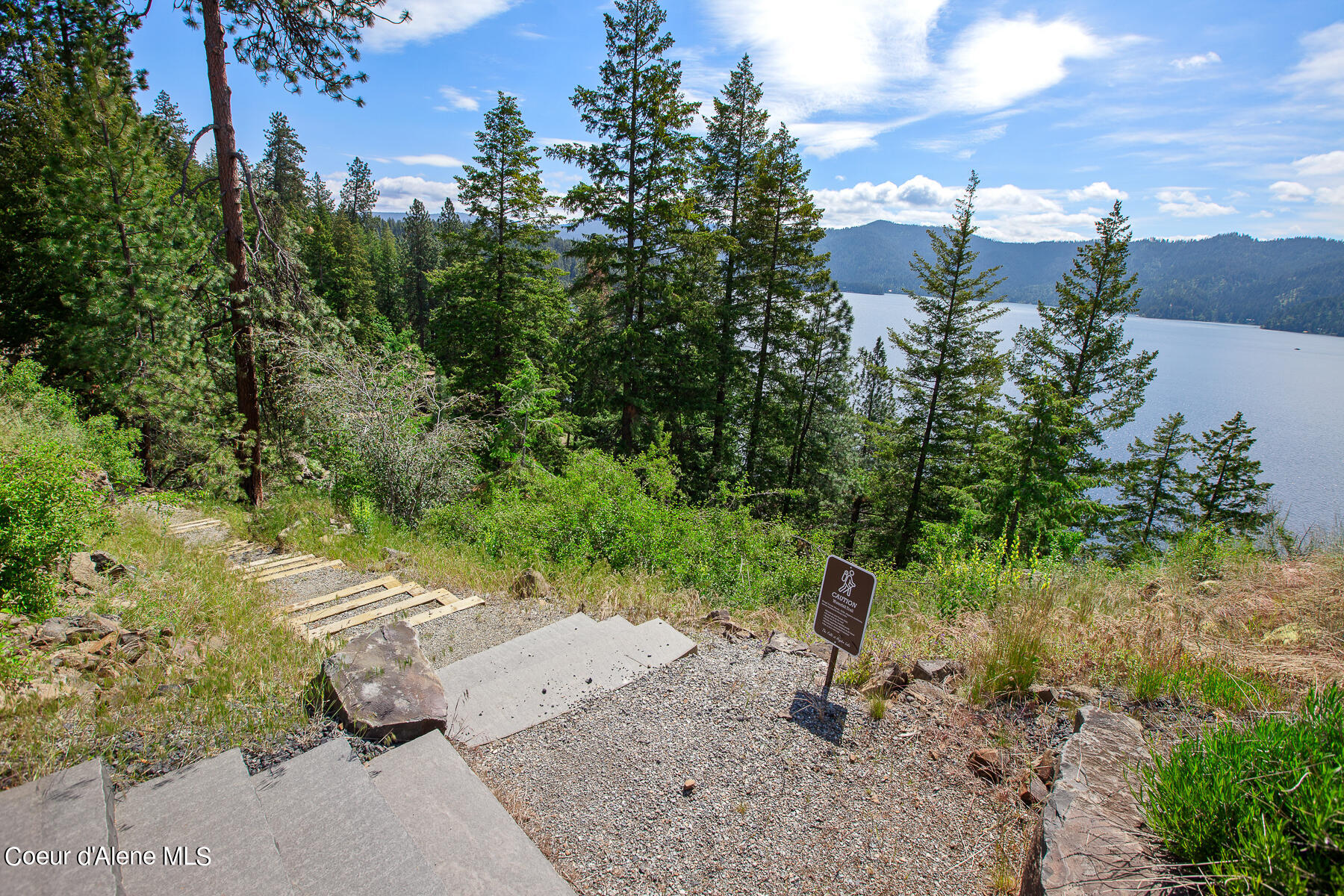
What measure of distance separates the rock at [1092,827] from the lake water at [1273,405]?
21.1 ft

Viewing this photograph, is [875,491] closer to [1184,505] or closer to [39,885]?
[1184,505]

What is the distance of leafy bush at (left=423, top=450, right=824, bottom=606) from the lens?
26.6ft

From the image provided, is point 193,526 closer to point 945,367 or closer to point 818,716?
point 818,716

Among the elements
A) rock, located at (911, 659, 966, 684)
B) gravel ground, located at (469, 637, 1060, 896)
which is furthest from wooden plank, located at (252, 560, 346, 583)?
rock, located at (911, 659, 966, 684)

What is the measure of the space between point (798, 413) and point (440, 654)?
25.9m

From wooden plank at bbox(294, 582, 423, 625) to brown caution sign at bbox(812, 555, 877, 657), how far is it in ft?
15.8

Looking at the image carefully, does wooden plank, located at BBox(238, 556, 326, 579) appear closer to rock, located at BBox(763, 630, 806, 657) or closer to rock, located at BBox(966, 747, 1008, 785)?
rock, located at BBox(763, 630, 806, 657)

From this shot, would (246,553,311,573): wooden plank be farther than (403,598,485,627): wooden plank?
Yes

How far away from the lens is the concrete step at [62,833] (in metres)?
2.27

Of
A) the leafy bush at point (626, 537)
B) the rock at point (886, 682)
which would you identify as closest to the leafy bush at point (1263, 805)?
the rock at point (886, 682)

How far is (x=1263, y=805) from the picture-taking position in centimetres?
212

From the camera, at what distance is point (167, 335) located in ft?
39.0

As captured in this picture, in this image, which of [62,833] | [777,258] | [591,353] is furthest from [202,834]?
[777,258]

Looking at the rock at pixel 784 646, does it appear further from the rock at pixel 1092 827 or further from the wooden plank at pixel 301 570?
the wooden plank at pixel 301 570
